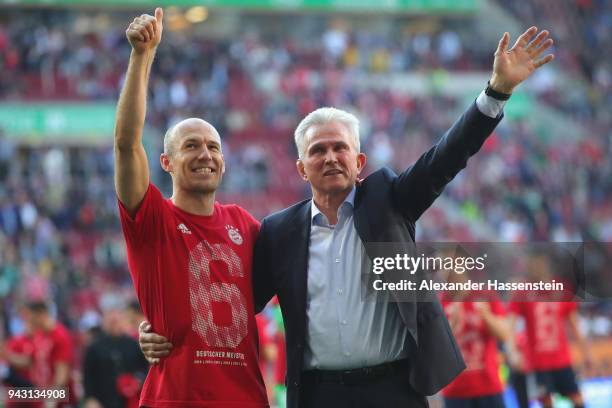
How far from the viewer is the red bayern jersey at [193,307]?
4465mm

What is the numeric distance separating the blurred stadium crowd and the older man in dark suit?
12092mm

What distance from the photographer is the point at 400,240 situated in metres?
4.59

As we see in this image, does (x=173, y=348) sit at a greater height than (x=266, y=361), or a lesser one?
lesser

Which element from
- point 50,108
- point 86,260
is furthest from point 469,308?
point 50,108

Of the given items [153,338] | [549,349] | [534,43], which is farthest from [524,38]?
[549,349]

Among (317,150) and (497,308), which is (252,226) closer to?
(317,150)

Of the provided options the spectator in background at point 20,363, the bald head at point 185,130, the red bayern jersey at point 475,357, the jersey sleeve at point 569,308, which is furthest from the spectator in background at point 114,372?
the bald head at point 185,130

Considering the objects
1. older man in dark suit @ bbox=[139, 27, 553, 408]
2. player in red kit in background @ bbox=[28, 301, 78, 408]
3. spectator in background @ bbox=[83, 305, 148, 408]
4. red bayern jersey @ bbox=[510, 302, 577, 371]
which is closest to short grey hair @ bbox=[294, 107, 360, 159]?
older man in dark suit @ bbox=[139, 27, 553, 408]

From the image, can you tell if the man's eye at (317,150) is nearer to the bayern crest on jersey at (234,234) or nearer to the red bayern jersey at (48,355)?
the bayern crest on jersey at (234,234)

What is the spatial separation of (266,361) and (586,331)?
7944 mm

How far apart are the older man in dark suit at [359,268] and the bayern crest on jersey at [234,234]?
17cm

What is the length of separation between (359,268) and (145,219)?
3.06 ft

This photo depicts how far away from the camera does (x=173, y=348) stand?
4.52m

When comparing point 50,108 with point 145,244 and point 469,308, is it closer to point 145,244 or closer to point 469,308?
point 469,308
